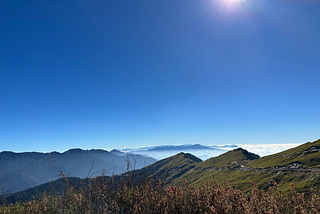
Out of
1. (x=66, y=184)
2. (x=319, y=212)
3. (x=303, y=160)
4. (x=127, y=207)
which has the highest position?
(x=66, y=184)

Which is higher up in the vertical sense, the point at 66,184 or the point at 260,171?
the point at 66,184

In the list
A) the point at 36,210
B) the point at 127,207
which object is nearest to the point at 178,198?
the point at 127,207

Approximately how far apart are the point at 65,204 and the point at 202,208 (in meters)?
4.32

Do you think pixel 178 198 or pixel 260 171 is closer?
pixel 178 198

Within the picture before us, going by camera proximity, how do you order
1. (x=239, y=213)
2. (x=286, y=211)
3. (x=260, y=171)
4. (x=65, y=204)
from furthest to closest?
(x=260, y=171) < (x=65, y=204) < (x=286, y=211) < (x=239, y=213)

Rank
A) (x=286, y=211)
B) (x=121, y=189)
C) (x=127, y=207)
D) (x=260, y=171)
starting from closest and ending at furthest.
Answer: (x=286, y=211), (x=127, y=207), (x=121, y=189), (x=260, y=171)

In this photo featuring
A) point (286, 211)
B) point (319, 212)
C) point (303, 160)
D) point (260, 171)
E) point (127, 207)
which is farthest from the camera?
point (260, 171)

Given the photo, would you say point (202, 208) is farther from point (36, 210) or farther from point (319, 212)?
point (36, 210)

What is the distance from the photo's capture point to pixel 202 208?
14.4ft

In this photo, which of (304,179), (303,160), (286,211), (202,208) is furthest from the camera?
(303,160)

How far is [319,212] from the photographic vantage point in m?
3.32

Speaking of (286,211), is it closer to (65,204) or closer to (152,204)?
(152,204)

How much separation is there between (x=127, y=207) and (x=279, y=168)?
494 ft

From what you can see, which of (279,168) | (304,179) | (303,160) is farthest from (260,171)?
(304,179)
